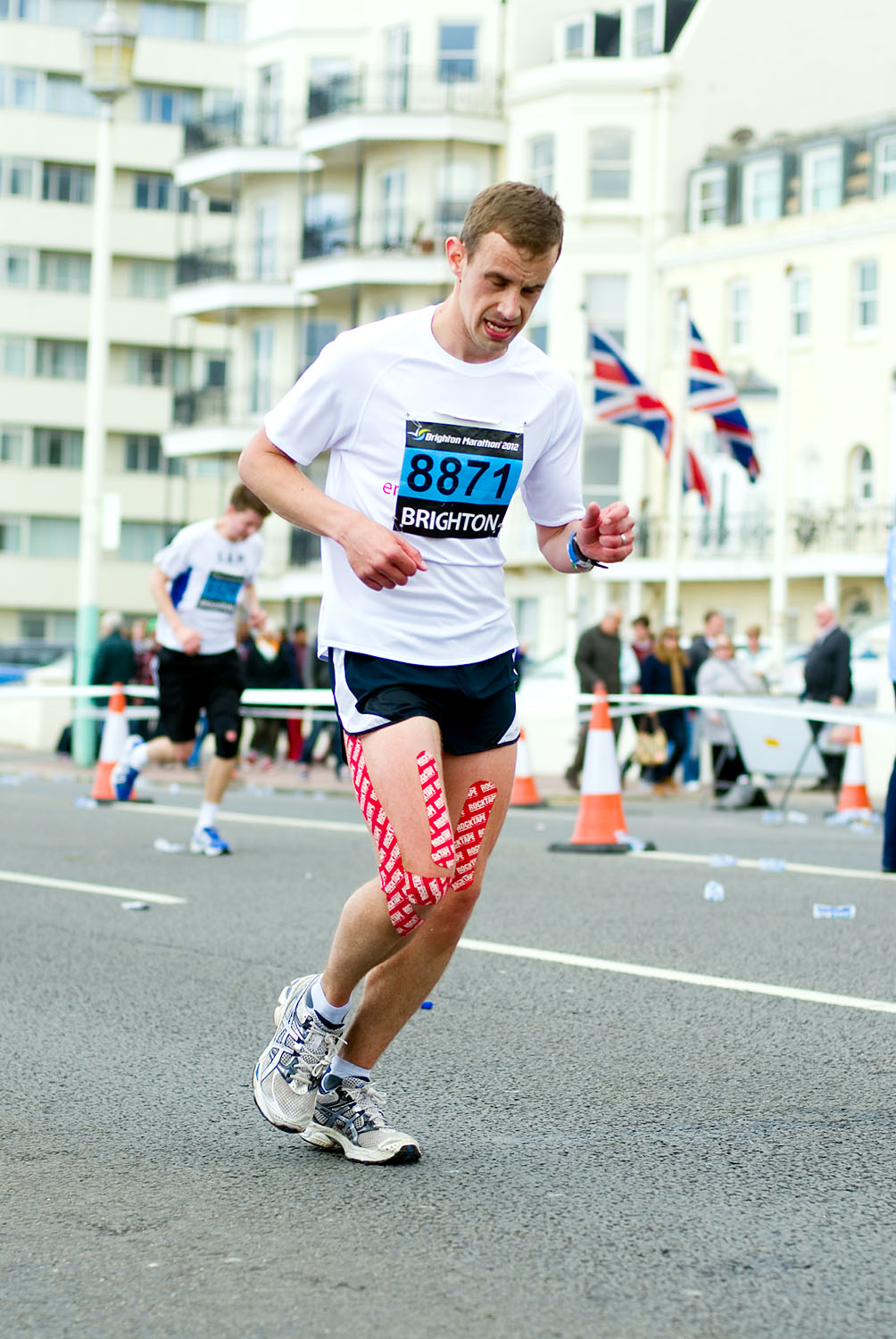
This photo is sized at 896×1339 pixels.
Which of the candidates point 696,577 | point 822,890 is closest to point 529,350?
point 822,890

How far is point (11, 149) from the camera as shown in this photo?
223 feet

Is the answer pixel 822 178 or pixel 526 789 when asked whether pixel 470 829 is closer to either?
pixel 526 789

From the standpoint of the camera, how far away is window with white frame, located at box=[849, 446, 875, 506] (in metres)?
43.1

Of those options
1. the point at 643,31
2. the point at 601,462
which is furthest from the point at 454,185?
the point at 601,462

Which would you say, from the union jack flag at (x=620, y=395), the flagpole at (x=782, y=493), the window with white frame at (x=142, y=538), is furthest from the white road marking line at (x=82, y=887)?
the window with white frame at (x=142, y=538)

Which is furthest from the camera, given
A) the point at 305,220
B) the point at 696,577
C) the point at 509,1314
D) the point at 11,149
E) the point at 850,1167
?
the point at 11,149

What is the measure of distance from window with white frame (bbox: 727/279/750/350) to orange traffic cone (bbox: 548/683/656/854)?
3368 centimetres

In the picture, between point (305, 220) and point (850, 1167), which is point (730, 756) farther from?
point (305, 220)

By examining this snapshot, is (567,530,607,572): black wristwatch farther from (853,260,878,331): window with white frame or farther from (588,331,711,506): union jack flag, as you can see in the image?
(853,260,878,331): window with white frame

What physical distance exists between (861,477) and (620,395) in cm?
1574

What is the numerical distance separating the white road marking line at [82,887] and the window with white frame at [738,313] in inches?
1432

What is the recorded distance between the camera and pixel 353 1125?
467 cm

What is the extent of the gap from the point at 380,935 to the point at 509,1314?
119cm

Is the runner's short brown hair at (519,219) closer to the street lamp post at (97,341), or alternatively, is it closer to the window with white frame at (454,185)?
the street lamp post at (97,341)
